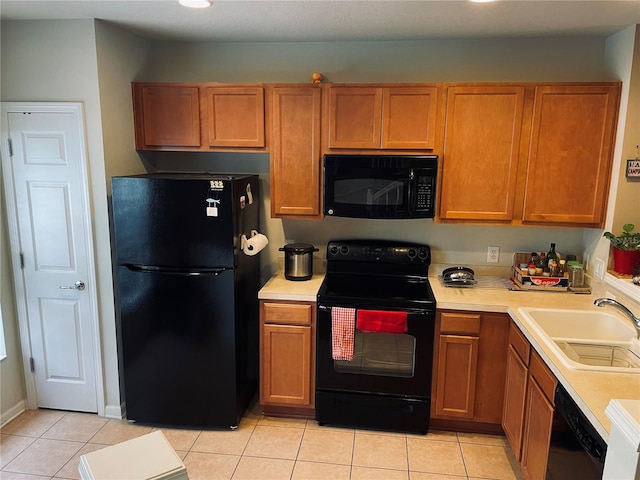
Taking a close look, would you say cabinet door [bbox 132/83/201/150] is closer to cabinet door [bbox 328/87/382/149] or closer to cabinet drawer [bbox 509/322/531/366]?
cabinet door [bbox 328/87/382/149]

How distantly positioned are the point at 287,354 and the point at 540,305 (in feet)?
5.10

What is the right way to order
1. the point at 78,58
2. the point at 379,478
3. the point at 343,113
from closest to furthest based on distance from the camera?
the point at 379,478 → the point at 78,58 → the point at 343,113

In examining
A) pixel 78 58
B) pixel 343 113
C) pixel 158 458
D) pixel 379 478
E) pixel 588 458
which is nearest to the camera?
pixel 158 458

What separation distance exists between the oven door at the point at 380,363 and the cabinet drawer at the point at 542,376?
24.5 inches

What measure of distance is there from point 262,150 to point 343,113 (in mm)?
573

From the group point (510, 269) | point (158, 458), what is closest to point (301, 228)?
point (510, 269)

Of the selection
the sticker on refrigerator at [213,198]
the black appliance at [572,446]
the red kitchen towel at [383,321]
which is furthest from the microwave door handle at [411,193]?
the black appliance at [572,446]

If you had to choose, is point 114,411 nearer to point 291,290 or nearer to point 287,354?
point 287,354

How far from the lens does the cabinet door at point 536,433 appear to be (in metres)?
2.02

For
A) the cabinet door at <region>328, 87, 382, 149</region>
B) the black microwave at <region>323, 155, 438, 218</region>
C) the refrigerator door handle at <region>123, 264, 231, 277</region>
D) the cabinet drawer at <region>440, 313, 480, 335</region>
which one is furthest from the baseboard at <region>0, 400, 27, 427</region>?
the cabinet drawer at <region>440, 313, 480, 335</region>

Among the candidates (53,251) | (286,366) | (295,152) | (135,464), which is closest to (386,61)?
(295,152)

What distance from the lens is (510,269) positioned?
10.4 ft

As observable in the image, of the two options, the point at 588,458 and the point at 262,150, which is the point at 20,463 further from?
the point at 588,458

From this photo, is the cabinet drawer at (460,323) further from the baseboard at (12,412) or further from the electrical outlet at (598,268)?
the baseboard at (12,412)
